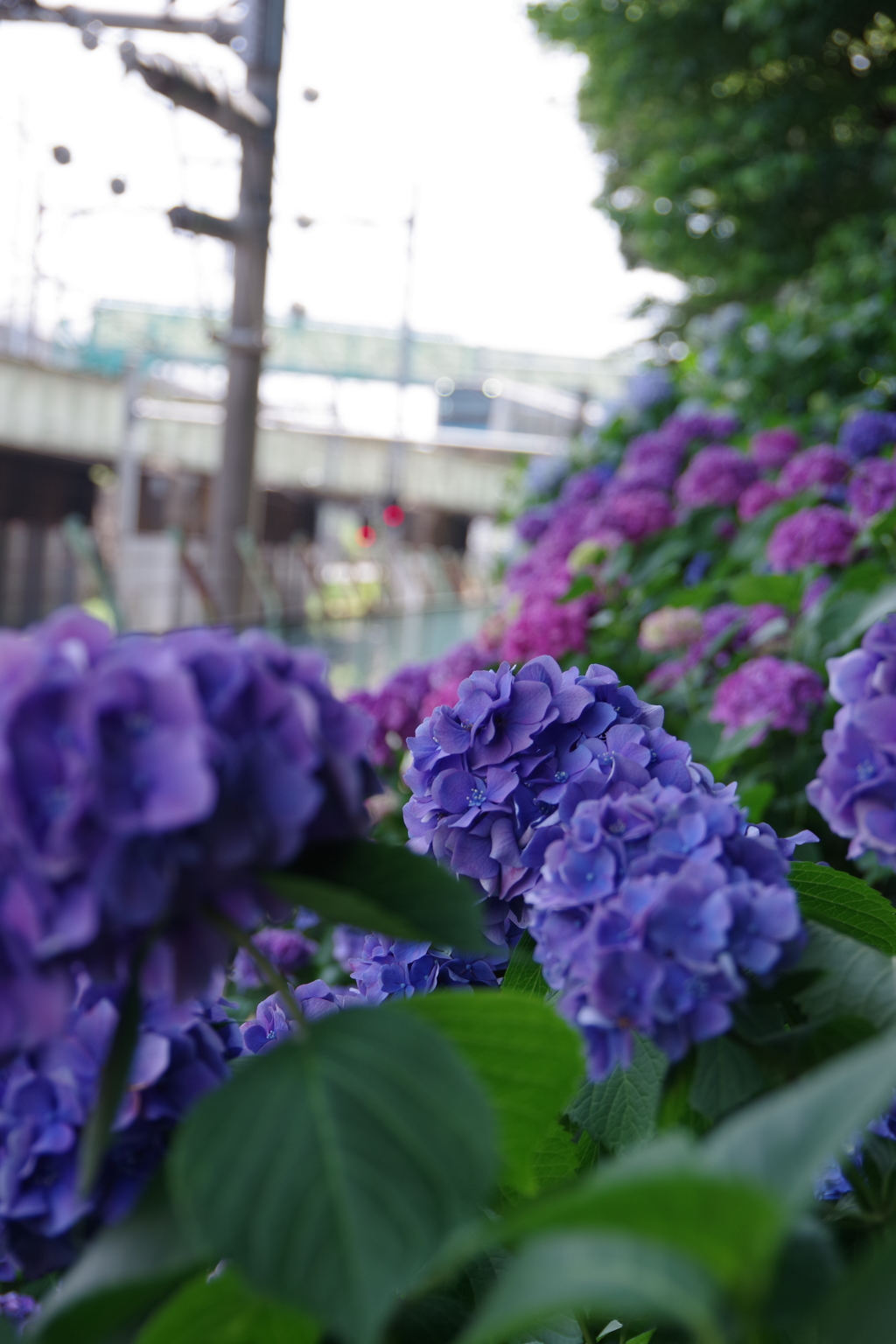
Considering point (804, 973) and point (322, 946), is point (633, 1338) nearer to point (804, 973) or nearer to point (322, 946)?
point (804, 973)

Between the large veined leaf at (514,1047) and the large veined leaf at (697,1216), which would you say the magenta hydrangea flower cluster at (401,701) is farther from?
the large veined leaf at (697,1216)

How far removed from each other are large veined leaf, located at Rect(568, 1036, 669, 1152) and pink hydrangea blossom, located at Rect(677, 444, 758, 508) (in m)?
1.88

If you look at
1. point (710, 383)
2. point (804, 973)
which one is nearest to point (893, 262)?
point (710, 383)

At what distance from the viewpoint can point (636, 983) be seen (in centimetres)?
40

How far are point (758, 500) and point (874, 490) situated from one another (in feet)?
1.40

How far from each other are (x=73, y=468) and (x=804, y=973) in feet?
38.7

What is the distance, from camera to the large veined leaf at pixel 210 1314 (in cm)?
33

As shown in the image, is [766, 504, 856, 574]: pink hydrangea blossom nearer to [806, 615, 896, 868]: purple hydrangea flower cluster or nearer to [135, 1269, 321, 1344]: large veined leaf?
[806, 615, 896, 868]: purple hydrangea flower cluster

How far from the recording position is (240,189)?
462 cm

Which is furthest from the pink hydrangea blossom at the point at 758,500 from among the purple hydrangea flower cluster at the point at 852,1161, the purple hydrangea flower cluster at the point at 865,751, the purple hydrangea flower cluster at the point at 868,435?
the purple hydrangea flower cluster at the point at 852,1161

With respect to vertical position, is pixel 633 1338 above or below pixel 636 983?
below

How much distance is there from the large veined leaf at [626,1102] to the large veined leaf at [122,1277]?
189mm

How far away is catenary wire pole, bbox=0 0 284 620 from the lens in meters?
4.20

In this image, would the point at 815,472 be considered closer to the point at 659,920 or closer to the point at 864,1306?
the point at 659,920
